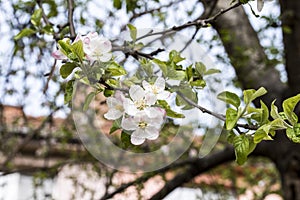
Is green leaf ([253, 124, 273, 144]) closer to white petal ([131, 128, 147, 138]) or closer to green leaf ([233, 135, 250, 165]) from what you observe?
green leaf ([233, 135, 250, 165])

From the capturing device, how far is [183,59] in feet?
3.58

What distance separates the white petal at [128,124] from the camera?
98cm

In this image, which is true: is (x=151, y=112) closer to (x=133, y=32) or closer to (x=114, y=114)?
(x=114, y=114)

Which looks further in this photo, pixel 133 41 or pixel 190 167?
pixel 190 167

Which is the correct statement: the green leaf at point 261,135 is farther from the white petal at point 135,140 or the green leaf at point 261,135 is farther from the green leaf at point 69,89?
the green leaf at point 69,89

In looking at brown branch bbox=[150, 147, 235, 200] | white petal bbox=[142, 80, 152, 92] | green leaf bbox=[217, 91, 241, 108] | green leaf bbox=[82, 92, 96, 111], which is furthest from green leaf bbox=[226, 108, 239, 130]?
brown branch bbox=[150, 147, 235, 200]

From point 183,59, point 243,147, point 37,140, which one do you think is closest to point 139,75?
point 183,59

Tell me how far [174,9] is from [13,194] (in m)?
2.24

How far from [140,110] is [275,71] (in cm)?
190

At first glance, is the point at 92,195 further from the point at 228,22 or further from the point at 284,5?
the point at 284,5

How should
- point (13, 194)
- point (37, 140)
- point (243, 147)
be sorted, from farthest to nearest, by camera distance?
1. point (13, 194)
2. point (37, 140)
3. point (243, 147)

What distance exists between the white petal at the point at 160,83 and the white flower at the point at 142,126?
0.05 metres

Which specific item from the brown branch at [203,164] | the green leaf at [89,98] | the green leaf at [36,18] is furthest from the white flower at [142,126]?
the brown branch at [203,164]

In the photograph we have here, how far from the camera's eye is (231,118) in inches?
38.9
